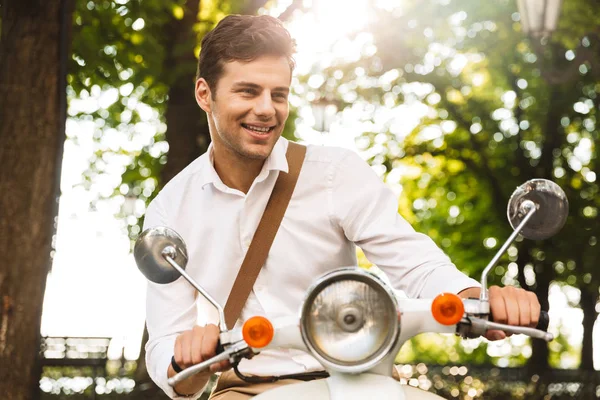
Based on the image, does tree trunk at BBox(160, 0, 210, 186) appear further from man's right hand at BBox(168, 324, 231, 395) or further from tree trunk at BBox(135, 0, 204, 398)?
man's right hand at BBox(168, 324, 231, 395)

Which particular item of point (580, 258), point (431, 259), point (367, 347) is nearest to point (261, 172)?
point (431, 259)

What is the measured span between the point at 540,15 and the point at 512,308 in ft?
23.1

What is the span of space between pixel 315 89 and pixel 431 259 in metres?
13.0

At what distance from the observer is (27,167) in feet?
22.0

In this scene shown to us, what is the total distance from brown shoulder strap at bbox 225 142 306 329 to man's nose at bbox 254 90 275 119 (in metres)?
0.29

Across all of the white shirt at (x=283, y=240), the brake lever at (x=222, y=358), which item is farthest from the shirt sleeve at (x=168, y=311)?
the brake lever at (x=222, y=358)

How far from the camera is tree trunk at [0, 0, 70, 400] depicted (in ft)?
21.6

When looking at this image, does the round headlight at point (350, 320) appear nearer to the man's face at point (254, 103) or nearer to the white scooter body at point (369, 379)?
the white scooter body at point (369, 379)

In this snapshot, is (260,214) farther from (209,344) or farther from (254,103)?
(209,344)

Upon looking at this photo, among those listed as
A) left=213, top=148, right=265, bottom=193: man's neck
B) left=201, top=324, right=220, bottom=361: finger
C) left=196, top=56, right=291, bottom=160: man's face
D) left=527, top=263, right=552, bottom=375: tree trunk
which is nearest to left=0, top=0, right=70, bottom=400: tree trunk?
left=213, top=148, right=265, bottom=193: man's neck

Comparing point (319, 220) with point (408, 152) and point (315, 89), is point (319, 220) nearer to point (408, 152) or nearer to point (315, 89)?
point (315, 89)

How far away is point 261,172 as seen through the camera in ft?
9.92

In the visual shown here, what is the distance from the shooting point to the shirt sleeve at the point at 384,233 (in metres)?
2.65

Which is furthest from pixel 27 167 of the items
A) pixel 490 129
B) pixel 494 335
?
pixel 490 129
